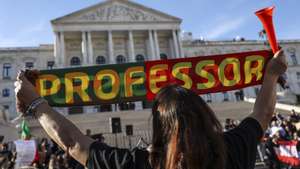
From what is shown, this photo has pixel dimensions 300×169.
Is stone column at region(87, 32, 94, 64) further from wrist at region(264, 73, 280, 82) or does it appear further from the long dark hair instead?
the long dark hair

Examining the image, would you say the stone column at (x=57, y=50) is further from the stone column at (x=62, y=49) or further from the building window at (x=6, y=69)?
the building window at (x=6, y=69)

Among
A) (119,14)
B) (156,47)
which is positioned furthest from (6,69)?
(156,47)

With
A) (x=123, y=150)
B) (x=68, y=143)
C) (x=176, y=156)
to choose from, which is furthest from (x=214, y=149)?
(x=68, y=143)

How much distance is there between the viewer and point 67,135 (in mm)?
1182

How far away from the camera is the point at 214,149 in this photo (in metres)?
1.05

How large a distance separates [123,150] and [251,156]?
62 centimetres

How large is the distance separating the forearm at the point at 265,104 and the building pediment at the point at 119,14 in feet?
157

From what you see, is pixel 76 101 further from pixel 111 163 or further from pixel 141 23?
pixel 141 23

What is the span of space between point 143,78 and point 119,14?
46.5m

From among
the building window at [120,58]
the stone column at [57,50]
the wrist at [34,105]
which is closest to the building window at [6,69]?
the stone column at [57,50]

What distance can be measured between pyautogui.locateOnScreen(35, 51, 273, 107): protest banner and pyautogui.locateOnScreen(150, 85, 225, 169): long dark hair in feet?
8.62

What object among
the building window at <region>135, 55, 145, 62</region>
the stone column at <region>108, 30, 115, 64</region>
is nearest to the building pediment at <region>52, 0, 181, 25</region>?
the stone column at <region>108, 30, 115, 64</region>

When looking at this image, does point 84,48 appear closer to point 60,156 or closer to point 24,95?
point 60,156

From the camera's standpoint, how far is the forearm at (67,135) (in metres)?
1.16
